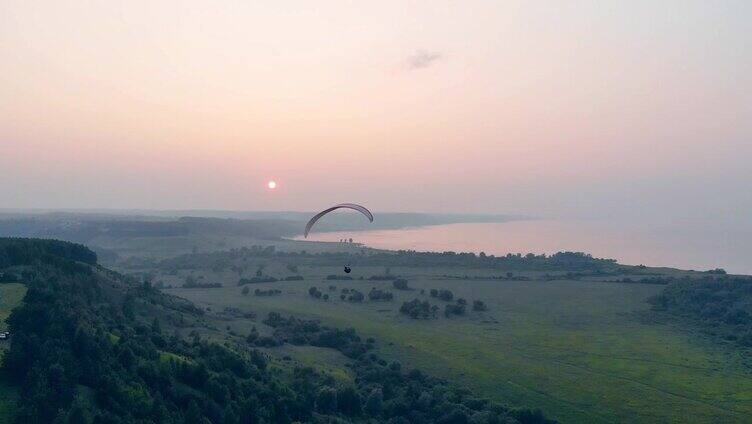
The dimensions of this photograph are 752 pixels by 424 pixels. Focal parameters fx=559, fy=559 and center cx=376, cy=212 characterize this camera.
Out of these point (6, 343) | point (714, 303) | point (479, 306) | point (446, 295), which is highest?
point (714, 303)

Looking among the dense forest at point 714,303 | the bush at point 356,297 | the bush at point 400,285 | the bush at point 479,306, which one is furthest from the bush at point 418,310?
the dense forest at point 714,303

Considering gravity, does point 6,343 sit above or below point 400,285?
above

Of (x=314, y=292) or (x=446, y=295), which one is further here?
(x=314, y=292)

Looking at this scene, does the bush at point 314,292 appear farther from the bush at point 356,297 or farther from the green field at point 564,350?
the bush at point 356,297

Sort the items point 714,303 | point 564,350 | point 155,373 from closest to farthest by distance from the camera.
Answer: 1. point 155,373
2. point 564,350
3. point 714,303

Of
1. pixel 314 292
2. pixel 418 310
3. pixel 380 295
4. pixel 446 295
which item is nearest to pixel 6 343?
pixel 418 310

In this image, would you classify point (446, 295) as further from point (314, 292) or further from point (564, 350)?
point (564, 350)

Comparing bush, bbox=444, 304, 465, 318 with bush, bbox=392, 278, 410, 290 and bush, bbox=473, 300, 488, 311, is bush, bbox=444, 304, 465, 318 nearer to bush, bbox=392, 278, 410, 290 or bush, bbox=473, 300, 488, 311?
bush, bbox=473, 300, 488, 311
